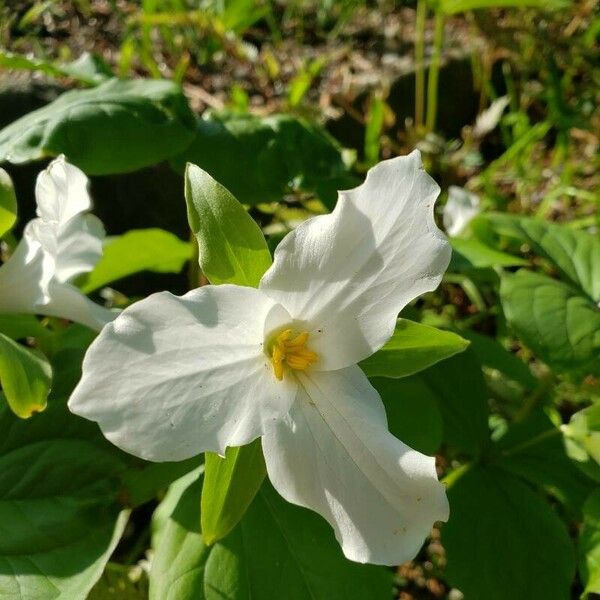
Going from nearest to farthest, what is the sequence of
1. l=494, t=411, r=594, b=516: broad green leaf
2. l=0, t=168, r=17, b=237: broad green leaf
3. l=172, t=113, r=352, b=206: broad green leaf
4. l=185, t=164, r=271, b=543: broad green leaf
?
1. l=185, t=164, r=271, b=543: broad green leaf
2. l=0, t=168, r=17, b=237: broad green leaf
3. l=494, t=411, r=594, b=516: broad green leaf
4. l=172, t=113, r=352, b=206: broad green leaf

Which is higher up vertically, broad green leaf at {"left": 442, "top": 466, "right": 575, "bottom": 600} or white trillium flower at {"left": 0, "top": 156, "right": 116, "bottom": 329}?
white trillium flower at {"left": 0, "top": 156, "right": 116, "bottom": 329}

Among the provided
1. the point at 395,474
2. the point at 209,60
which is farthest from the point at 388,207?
the point at 209,60

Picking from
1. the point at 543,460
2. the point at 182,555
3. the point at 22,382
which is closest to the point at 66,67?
the point at 22,382

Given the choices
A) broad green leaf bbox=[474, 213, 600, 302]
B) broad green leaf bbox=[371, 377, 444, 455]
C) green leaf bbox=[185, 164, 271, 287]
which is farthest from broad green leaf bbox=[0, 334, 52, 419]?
broad green leaf bbox=[474, 213, 600, 302]

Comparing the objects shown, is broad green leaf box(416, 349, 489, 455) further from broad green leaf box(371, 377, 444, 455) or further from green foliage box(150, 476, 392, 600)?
green foliage box(150, 476, 392, 600)

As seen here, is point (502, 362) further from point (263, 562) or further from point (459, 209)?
point (263, 562)
